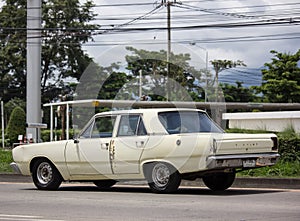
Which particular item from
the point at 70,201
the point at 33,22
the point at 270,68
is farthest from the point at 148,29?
the point at 270,68

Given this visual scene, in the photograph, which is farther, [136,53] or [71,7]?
[71,7]

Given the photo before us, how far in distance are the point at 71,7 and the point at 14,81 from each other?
405 inches

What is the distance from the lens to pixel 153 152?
1400 cm

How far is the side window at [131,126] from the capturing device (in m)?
14.4

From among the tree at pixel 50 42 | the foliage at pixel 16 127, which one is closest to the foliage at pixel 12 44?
the tree at pixel 50 42

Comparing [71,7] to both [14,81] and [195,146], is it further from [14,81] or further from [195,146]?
[195,146]

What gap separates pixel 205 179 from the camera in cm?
1516

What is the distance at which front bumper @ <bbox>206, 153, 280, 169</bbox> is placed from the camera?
13242mm

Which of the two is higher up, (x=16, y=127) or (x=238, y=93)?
(x=238, y=93)

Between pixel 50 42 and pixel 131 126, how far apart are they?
54.2 m

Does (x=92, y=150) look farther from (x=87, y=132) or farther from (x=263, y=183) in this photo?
(x=263, y=183)

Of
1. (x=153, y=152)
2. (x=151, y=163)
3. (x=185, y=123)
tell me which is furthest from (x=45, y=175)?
(x=185, y=123)

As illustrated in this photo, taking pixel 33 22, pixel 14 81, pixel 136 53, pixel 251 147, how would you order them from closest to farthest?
pixel 251 147 < pixel 33 22 < pixel 136 53 < pixel 14 81

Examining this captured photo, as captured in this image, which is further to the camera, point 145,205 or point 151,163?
point 151,163
